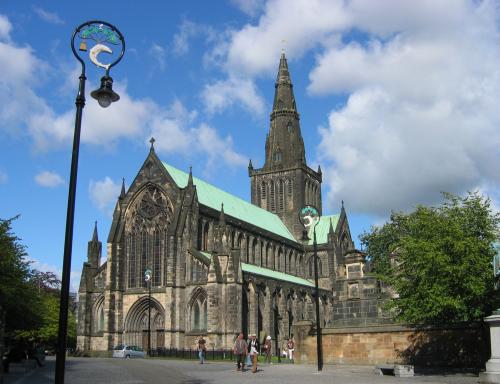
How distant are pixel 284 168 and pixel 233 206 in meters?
16.1

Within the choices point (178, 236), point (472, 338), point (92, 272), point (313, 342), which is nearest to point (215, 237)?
point (178, 236)

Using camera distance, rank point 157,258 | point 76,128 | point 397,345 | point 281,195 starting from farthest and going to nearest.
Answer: point 281,195, point 157,258, point 397,345, point 76,128

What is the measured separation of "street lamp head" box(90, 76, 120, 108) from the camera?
35.1 ft

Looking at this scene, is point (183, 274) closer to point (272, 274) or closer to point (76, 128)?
point (272, 274)

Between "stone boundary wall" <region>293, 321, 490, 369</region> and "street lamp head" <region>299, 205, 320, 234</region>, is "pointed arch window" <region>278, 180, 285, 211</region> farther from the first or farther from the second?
"street lamp head" <region>299, 205, 320, 234</region>

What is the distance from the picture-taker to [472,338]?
24.1 meters

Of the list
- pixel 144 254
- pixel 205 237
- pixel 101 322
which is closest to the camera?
pixel 144 254

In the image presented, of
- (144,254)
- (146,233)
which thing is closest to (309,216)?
(144,254)

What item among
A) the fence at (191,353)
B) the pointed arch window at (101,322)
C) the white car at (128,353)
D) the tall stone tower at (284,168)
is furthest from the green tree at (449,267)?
the tall stone tower at (284,168)

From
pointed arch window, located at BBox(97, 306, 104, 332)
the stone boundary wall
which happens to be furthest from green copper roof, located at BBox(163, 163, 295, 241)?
the stone boundary wall

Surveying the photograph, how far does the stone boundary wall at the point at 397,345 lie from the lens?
24125 millimetres

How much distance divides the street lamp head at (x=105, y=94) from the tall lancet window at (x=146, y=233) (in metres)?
40.5

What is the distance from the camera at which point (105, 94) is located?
10.7 metres

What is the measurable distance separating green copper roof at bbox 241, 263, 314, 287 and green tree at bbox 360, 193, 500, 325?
1175 inches
